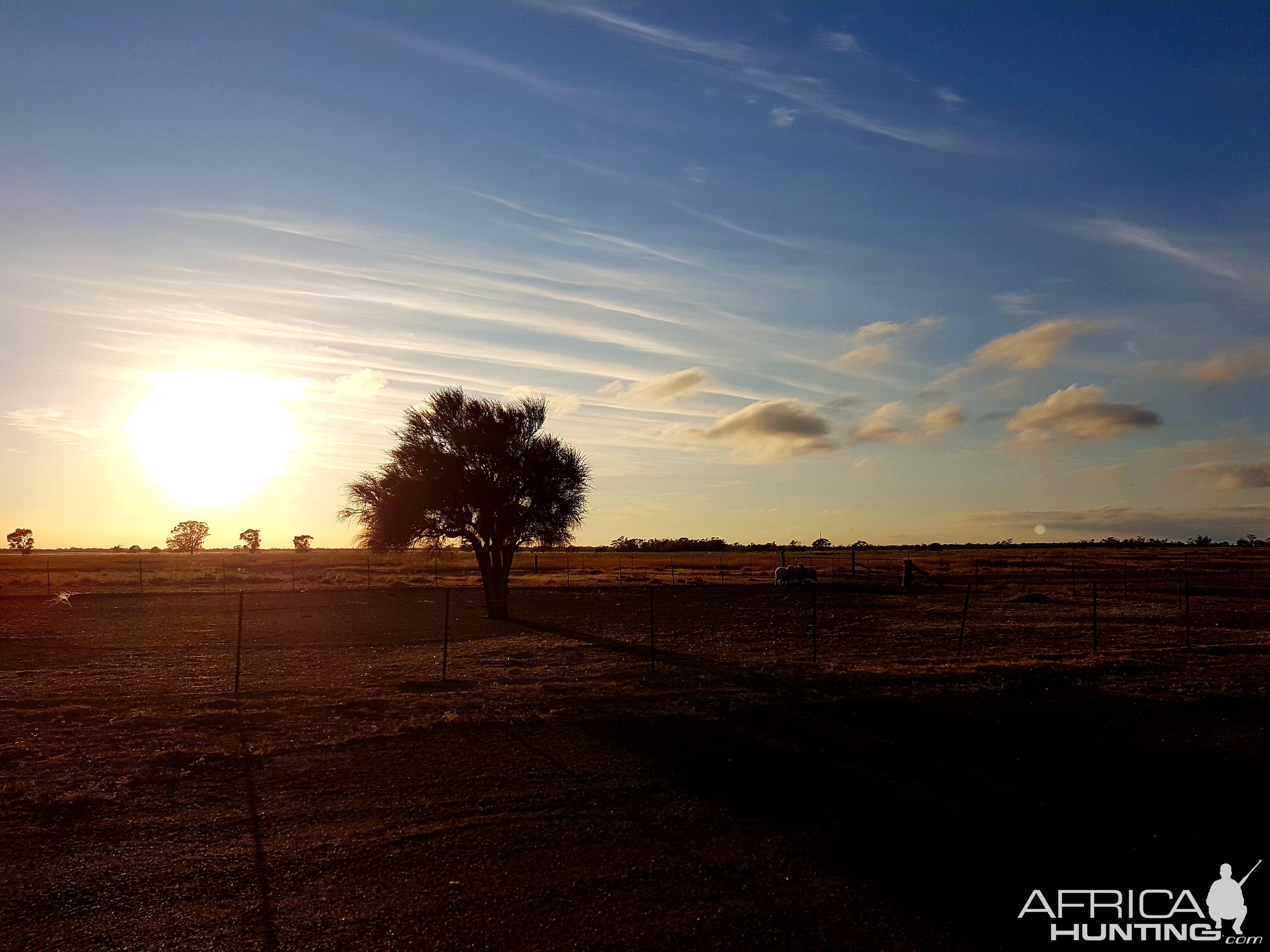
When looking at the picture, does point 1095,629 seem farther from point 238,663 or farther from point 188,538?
point 188,538

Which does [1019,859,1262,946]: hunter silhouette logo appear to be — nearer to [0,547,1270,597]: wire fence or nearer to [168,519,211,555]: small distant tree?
[0,547,1270,597]: wire fence

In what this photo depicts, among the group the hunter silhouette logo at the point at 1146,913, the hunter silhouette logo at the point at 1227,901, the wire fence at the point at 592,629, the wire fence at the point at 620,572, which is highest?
the wire fence at the point at 620,572

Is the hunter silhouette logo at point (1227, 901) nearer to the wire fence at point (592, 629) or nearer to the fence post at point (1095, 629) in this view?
the wire fence at point (592, 629)

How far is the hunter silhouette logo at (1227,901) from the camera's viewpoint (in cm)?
662

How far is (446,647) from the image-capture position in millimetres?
16469

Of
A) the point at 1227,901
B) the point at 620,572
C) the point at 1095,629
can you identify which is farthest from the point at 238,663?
the point at 620,572

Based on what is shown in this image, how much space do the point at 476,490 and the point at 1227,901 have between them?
95.3 ft

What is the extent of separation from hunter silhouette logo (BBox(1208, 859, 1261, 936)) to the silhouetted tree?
93.1 ft

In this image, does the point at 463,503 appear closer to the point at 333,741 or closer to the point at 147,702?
the point at 147,702

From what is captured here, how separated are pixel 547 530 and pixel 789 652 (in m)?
15.3

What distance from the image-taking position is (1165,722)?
13.3 meters

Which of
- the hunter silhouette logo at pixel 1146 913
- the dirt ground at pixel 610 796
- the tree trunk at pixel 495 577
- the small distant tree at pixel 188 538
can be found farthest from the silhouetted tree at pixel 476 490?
the small distant tree at pixel 188 538

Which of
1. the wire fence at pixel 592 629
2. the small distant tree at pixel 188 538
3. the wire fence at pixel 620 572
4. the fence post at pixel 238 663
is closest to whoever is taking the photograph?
the fence post at pixel 238 663

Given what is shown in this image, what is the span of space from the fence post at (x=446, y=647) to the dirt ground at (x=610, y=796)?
39 centimetres
